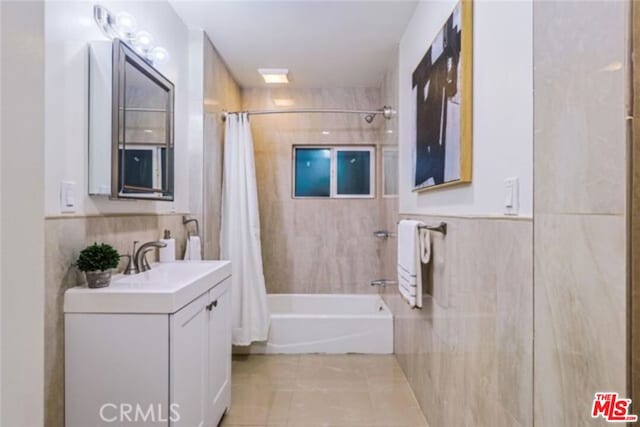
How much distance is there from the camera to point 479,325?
1.50 meters

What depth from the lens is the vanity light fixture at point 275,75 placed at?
3488 mm

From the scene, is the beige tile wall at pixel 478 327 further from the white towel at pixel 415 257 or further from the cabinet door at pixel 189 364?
the cabinet door at pixel 189 364

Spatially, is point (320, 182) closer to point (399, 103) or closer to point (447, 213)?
point (399, 103)

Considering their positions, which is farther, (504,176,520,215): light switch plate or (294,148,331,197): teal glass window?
(294,148,331,197): teal glass window

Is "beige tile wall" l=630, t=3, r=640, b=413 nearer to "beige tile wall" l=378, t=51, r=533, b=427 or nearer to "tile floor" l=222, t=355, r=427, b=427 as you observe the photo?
"beige tile wall" l=378, t=51, r=533, b=427

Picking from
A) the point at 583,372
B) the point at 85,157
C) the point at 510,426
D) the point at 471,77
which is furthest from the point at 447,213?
the point at 85,157

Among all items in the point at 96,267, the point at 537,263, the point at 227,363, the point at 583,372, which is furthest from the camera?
the point at 227,363

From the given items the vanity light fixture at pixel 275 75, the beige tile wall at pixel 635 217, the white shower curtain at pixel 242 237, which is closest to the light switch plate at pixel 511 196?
the beige tile wall at pixel 635 217

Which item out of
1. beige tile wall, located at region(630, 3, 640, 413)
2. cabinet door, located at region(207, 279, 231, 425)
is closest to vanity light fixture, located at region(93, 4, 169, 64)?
cabinet door, located at region(207, 279, 231, 425)

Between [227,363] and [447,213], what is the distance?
1.49 meters

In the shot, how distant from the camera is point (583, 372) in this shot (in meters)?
0.92

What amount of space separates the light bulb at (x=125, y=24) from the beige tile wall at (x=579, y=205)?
1749 millimetres

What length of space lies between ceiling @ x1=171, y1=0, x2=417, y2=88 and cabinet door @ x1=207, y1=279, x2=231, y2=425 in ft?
5.62

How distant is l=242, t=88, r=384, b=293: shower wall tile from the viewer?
4.11 metres
